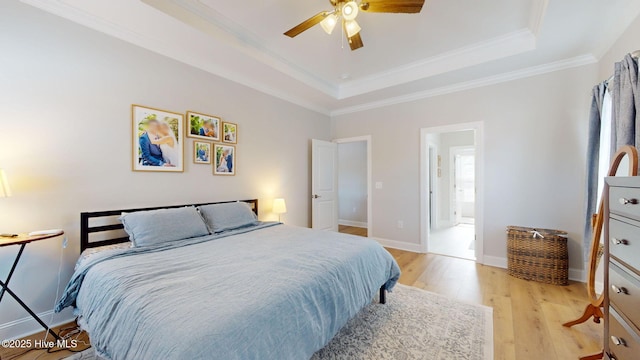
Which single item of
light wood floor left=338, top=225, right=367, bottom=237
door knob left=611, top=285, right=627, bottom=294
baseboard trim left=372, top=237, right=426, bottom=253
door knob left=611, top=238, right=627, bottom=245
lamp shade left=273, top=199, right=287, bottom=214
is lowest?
light wood floor left=338, top=225, right=367, bottom=237

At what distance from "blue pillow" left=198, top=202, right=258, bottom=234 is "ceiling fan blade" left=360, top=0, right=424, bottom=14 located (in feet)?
7.97

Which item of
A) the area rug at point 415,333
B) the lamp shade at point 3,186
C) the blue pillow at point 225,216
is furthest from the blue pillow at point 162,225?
the area rug at point 415,333

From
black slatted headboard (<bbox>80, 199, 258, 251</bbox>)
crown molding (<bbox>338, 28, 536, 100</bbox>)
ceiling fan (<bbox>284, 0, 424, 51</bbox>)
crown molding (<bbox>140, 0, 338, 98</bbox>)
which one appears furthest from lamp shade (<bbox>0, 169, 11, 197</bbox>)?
crown molding (<bbox>338, 28, 536, 100</bbox>)

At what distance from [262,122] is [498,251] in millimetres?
3907

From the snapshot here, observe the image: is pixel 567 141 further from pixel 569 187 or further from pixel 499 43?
pixel 499 43

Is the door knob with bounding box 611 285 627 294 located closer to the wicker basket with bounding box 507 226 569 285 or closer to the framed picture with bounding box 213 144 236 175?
the wicker basket with bounding box 507 226 569 285

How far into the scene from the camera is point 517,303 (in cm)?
243

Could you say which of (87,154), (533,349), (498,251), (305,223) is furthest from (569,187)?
(87,154)

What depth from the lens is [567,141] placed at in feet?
9.87

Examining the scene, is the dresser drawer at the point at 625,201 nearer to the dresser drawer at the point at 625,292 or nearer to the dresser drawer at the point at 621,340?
the dresser drawer at the point at 625,292

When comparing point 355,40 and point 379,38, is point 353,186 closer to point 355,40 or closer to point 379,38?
point 379,38

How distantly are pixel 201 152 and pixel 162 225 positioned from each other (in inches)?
43.0

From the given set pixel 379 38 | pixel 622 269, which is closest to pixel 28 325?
pixel 622 269

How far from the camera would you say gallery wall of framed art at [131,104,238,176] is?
2.51 meters
